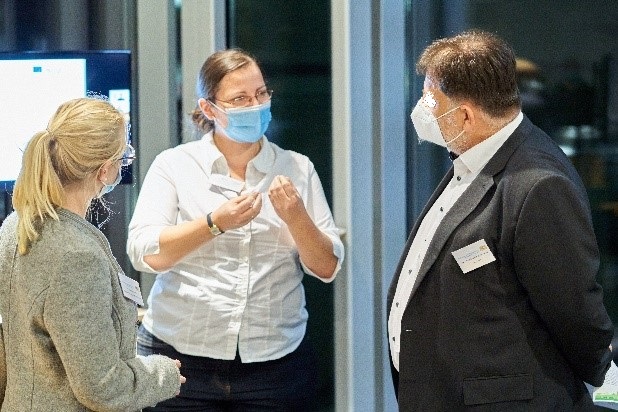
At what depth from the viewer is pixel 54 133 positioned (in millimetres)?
2068

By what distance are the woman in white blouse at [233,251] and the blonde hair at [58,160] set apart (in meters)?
0.80

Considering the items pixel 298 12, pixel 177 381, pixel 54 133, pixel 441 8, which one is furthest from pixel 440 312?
pixel 298 12

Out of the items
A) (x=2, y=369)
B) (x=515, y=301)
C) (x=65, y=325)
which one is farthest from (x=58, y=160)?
(x=515, y=301)

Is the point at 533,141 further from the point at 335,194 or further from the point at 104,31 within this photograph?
the point at 104,31

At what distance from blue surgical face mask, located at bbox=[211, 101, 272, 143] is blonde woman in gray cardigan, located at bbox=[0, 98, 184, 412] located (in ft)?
2.97

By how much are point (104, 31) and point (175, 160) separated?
1.26 meters

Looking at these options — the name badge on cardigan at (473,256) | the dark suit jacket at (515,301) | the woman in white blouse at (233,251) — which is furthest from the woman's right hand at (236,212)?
the name badge on cardigan at (473,256)

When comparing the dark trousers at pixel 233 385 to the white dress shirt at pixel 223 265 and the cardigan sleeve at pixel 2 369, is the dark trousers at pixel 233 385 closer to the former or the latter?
the white dress shirt at pixel 223 265

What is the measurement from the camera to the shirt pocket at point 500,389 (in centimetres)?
222

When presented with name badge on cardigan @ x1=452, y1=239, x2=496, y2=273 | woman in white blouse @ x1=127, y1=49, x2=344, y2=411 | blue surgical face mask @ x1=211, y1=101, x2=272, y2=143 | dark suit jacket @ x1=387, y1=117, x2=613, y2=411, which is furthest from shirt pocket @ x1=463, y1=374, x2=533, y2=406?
blue surgical face mask @ x1=211, y1=101, x2=272, y2=143

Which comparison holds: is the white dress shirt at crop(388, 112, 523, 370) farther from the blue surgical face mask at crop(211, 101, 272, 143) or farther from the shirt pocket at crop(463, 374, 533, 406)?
the blue surgical face mask at crop(211, 101, 272, 143)

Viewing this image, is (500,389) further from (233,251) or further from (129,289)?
(233,251)

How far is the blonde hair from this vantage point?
6.68 ft

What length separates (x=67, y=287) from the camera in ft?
6.44
